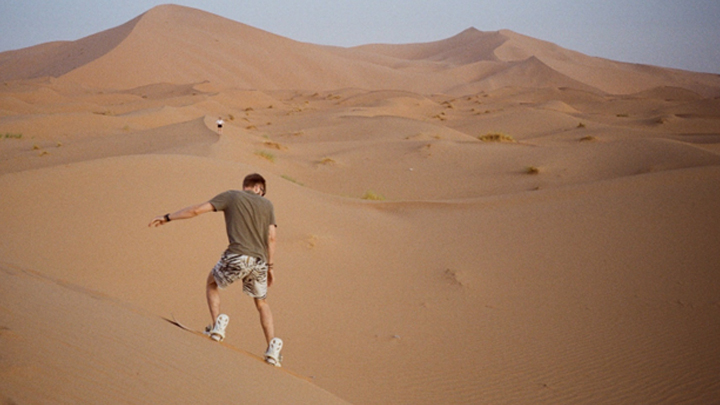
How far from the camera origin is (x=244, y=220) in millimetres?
4211

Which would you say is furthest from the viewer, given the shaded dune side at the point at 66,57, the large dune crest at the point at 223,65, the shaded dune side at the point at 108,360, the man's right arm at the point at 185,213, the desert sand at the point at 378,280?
the shaded dune side at the point at 66,57

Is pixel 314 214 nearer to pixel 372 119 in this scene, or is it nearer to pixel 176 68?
pixel 372 119

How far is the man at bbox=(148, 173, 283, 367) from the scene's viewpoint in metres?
4.21

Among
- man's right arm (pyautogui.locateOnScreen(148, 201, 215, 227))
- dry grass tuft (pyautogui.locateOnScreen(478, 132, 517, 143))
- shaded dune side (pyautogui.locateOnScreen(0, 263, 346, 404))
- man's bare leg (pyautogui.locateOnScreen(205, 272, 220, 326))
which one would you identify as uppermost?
dry grass tuft (pyautogui.locateOnScreen(478, 132, 517, 143))

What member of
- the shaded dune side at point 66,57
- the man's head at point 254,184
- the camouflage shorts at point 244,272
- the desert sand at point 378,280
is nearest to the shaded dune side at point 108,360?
the desert sand at point 378,280

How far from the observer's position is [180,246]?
759 cm

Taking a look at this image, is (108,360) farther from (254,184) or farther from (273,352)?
(254,184)

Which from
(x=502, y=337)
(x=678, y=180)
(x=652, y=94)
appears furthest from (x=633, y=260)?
(x=652, y=94)

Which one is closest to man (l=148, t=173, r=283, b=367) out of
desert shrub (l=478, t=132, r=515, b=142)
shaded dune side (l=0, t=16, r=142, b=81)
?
desert shrub (l=478, t=132, r=515, b=142)

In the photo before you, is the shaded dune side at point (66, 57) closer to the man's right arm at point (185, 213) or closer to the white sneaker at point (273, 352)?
the man's right arm at point (185, 213)

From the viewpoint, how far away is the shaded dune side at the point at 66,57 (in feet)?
187

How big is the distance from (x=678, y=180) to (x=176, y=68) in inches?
2092

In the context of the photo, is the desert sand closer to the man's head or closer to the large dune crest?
the man's head

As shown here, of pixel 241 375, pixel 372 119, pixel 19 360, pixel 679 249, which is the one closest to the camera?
pixel 19 360
